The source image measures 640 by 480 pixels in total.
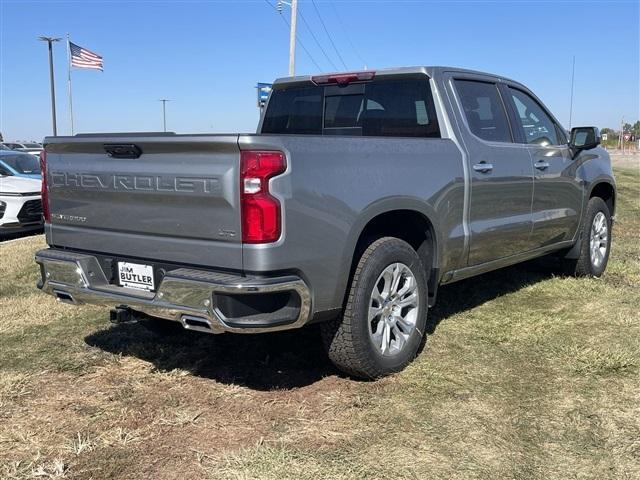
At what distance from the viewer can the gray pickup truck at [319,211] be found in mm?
3150

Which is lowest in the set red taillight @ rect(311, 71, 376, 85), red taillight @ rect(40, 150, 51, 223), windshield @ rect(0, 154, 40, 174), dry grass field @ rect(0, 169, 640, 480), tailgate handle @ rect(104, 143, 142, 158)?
dry grass field @ rect(0, 169, 640, 480)

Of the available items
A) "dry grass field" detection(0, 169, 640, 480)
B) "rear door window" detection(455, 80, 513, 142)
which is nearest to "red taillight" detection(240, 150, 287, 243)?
"dry grass field" detection(0, 169, 640, 480)

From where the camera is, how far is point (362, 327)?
3646 mm

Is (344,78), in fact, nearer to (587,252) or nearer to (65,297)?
(65,297)

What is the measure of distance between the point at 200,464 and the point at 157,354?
1624 millimetres

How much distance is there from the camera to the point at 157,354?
445 centimetres

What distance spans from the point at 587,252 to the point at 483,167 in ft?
7.67

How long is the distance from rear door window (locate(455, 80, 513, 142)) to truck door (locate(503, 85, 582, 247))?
0.21 m

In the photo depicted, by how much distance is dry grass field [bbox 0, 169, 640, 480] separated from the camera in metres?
2.96

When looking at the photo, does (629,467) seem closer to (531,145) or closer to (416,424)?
(416,424)

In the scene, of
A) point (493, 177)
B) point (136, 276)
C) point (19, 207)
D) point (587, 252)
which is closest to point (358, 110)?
point (493, 177)

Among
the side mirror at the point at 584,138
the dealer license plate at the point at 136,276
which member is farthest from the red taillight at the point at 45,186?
the side mirror at the point at 584,138

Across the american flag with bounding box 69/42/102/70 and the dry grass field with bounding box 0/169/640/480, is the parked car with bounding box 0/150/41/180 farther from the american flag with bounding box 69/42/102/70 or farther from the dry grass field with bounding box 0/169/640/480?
the american flag with bounding box 69/42/102/70

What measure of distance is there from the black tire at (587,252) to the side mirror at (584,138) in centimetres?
72
